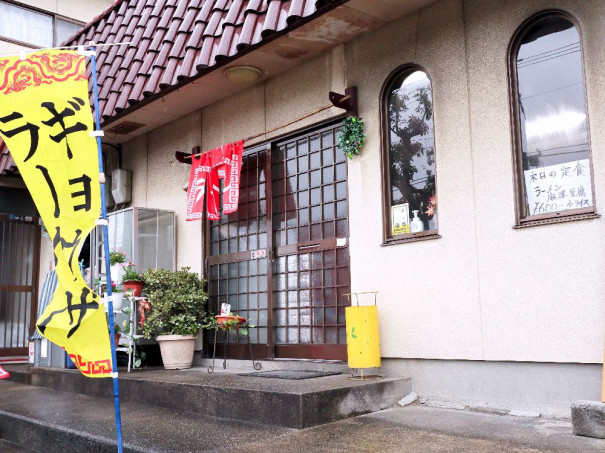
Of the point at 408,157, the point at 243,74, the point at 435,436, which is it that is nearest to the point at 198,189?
the point at 243,74

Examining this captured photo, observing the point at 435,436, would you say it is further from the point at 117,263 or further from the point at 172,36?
the point at 172,36

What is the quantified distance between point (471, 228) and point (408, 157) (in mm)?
1144

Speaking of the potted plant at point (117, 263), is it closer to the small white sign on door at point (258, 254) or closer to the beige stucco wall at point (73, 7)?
the small white sign on door at point (258, 254)

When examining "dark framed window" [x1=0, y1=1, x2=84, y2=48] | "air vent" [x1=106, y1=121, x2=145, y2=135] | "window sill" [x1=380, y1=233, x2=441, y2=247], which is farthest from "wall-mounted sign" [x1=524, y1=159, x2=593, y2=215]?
"dark framed window" [x1=0, y1=1, x2=84, y2=48]

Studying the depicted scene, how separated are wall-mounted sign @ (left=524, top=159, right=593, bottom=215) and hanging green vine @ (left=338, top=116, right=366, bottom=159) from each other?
187 cm

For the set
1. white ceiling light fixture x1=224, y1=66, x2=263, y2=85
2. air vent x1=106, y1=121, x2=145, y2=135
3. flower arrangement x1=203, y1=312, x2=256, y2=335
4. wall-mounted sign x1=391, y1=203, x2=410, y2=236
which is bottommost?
flower arrangement x1=203, y1=312, x2=256, y2=335

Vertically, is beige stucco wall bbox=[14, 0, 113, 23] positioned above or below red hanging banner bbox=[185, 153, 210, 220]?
above

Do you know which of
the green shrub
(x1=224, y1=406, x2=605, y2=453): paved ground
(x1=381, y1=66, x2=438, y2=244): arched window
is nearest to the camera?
(x1=224, y1=406, x2=605, y2=453): paved ground

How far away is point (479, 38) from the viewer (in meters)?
5.70

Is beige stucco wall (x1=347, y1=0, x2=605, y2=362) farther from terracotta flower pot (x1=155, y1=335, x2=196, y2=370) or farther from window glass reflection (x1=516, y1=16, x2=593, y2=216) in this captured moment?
terracotta flower pot (x1=155, y1=335, x2=196, y2=370)

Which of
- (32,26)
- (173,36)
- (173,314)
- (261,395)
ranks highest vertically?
(32,26)

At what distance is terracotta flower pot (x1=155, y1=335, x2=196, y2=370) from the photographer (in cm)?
785

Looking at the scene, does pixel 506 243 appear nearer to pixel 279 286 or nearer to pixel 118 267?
pixel 279 286

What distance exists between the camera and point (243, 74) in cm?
762
